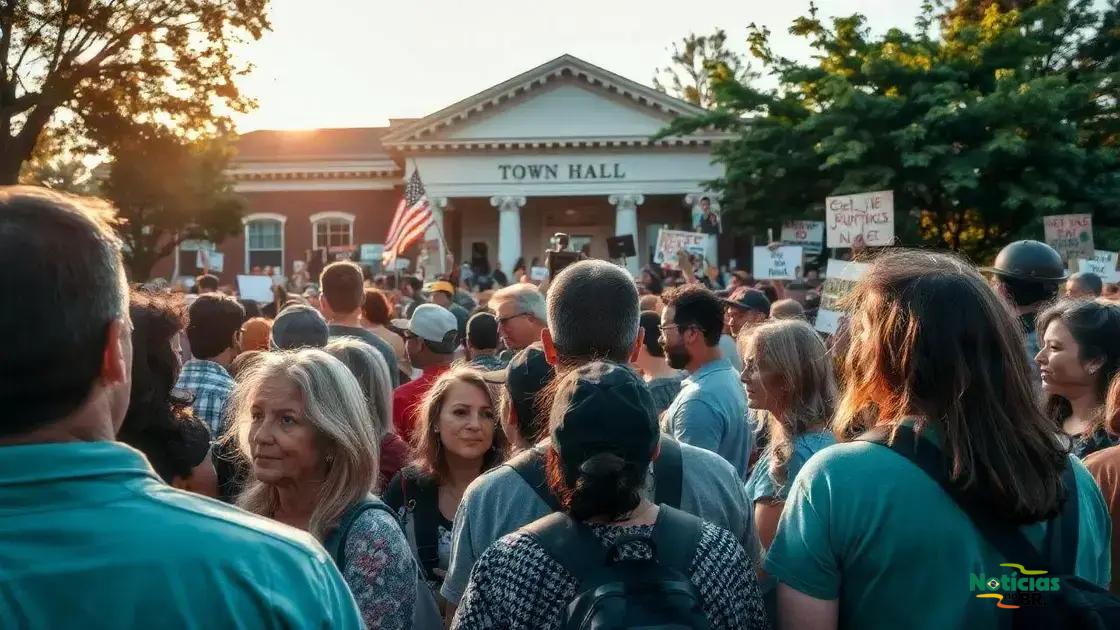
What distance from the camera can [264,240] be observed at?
42.4m

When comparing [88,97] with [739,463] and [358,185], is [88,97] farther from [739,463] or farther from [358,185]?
[739,463]

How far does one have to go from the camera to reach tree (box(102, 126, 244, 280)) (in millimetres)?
31109

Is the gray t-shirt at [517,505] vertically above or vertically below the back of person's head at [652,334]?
Result: below

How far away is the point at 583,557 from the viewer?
84.4 inches

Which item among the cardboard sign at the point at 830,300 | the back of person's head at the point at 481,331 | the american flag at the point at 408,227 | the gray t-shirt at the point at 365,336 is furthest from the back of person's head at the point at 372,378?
the american flag at the point at 408,227

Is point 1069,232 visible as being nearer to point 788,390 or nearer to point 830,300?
point 830,300

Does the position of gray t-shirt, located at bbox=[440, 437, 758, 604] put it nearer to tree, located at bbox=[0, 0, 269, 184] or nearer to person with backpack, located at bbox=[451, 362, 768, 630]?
person with backpack, located at bbox=[451, 362, 768, 630]

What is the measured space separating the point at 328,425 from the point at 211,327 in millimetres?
2496

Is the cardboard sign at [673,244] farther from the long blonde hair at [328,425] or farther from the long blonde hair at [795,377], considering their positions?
the long blonde hair at [328,425]

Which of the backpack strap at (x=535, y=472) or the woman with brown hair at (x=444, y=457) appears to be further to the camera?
the woman with brown hair at (x=444, y=457)

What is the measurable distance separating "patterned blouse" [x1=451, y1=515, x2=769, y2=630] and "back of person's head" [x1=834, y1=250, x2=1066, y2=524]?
470 millimetres

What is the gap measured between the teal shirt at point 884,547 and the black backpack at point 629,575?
9.5 inches

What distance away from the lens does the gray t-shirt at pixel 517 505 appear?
275 centimetres

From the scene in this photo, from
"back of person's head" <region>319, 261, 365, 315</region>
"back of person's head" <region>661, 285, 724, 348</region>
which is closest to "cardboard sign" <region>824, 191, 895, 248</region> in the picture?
"back of person's head" <region>319, 261, 365, 315</region>
